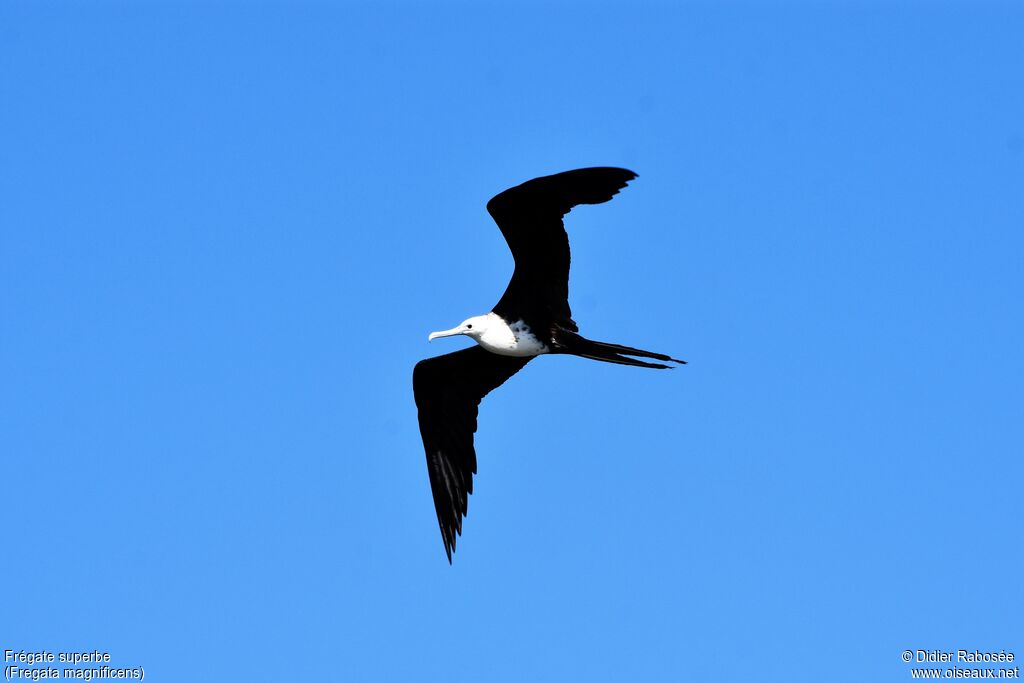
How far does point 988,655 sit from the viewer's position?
973 centimetres

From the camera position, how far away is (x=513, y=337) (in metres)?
10.0

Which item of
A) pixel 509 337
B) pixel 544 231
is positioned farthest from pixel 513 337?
pixel 544 231

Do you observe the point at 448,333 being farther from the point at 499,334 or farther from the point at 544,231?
the point at 544,231

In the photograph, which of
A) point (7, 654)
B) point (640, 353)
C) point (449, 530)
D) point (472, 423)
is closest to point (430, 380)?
point (472, 423)

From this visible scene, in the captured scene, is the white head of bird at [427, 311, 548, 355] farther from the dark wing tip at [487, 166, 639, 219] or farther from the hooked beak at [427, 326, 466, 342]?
the dark wing tip at [487, 166, 639, 219]

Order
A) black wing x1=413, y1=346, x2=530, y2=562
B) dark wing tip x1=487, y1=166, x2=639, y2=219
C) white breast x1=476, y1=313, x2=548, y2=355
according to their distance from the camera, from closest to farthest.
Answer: dark wing tip x1=487, y1=166, x2=639, y2=219 < white breast x1=476, y1=313, x2=548, y2=355 < black wing x1=413, y1=346, x2=530, y2=562

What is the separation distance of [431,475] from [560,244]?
2.15m

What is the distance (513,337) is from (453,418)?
107cm

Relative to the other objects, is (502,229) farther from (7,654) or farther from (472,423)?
(7,654)

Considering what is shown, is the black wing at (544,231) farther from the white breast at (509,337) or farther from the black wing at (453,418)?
the black wing at (453,418)

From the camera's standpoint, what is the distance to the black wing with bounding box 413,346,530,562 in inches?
420

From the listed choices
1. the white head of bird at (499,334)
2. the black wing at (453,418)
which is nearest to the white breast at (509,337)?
the white head of bird at (499,334)

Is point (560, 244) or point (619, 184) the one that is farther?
point (560, 244)

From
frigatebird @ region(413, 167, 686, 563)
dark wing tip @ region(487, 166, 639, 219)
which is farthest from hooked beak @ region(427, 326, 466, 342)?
dark wing tip @ region(487, 166, 639, 219)
